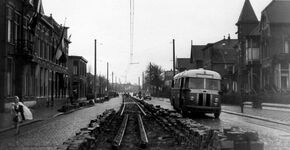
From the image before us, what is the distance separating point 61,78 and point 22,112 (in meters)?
42.2

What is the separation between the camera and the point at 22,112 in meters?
19.3

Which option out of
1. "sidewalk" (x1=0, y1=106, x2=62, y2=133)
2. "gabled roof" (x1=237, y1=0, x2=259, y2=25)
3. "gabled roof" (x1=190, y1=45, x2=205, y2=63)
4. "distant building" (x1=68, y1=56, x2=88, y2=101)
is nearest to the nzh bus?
"sidewalk" (x1=0, y1=106, x2=62, y2=133)

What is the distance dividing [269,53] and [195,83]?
30370 millimetres

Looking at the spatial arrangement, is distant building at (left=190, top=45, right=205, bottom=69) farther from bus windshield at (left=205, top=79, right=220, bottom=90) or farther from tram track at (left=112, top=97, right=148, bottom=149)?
tram track at (left=112, top=97, right=148, bottom=149)

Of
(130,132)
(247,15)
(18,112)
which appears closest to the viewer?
(18,112)

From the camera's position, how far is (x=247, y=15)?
71.7 metres

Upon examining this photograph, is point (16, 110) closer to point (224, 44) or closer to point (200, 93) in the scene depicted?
point (200, 93)

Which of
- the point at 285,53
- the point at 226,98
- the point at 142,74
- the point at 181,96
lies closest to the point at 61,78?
the point at 226,98

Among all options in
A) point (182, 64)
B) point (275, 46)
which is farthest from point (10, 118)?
point (182, 64)

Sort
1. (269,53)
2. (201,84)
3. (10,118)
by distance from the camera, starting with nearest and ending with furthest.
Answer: (10,118) < (201,84) < (269,53)

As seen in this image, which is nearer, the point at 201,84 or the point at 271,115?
the point at 201,84

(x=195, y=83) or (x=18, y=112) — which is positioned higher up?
(x=195, y=83)

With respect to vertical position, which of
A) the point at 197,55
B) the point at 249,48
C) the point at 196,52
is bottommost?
the point at 249,48

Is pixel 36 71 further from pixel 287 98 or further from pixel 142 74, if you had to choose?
pixel 142 74
